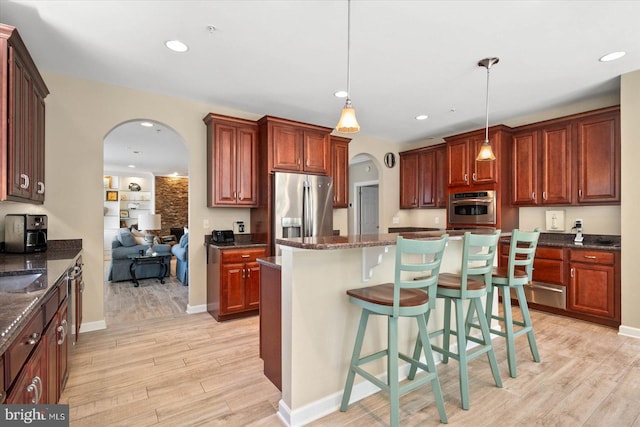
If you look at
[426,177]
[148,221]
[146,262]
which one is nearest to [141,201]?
[148,221]

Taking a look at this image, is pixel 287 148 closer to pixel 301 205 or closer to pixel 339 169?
pixel 301 205

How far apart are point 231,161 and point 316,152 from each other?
1.16 meters

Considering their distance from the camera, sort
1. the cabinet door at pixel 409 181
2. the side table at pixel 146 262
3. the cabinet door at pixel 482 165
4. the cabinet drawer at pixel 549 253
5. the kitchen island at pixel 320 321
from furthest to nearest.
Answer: the cabinet door at pixel 409 181 < the side table at pixel 146 262 < the cabinet door at pixel 482 165 < the cabinet drawer at pixel 549 253 < the kitchen island at pixel 320 321

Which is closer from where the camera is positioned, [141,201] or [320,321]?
[320,321]

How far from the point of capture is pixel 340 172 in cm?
512

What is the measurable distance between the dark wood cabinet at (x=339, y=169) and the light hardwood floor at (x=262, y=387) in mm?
2585

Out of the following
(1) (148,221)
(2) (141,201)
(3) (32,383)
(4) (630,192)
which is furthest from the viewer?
(2) (141,201)

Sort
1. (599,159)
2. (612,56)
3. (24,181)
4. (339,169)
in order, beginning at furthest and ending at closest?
1. (339,169)
2. (599,159)
3. (612,56)
4. (24,181)

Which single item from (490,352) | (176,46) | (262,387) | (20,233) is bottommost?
(262,387)

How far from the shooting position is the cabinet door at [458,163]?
4840 mm

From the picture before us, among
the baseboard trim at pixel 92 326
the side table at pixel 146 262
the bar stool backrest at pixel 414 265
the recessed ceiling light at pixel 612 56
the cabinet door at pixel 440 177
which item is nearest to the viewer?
the bar stool backrest at pixel 414 265

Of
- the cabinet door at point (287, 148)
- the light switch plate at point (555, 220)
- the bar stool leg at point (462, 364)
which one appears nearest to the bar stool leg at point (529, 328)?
the bar stool leg at point (462, 364)

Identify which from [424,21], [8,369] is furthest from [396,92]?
[8,369]

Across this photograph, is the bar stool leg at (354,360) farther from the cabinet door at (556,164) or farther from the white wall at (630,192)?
the cabinet door at (556,164)
